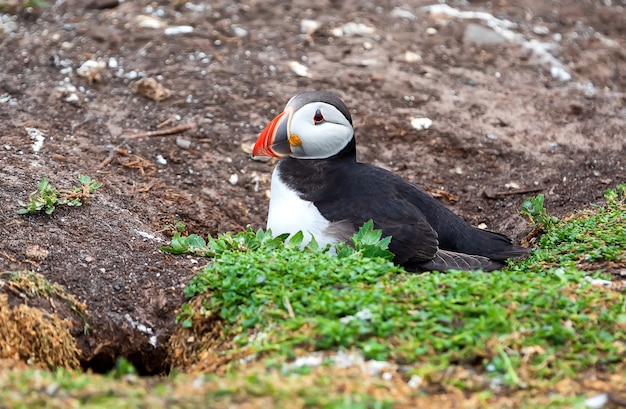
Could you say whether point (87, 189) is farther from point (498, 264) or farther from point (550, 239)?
point (550, 239)

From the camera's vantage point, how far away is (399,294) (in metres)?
3.41

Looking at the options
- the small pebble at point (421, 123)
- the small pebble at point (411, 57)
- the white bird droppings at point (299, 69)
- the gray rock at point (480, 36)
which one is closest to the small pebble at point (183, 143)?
the white bird droppings at point (299, 69)

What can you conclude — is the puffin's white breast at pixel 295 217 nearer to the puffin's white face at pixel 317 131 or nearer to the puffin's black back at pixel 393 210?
the puffin's black back at pixel 393 210

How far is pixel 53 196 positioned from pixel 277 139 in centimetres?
128

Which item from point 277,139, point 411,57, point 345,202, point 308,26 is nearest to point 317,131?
point 277,139

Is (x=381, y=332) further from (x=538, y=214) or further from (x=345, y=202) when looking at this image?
(x=538, y=214)

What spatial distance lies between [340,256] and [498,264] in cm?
106

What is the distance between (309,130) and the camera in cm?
475

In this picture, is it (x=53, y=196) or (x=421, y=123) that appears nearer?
(x=53, y=196)

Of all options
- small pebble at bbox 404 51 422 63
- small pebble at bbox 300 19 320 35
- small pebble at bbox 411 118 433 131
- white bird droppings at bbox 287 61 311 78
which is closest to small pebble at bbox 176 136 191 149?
white bird droppings at bbox 287 61 311 78

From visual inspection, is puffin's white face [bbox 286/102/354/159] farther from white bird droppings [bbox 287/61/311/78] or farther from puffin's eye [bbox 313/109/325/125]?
white bird droppings [bbox 287/61/311/78]

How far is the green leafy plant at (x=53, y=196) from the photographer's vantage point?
4.33m

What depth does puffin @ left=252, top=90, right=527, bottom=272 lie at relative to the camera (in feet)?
14.4

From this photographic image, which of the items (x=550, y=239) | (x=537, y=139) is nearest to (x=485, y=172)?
(x=537, y=139)
